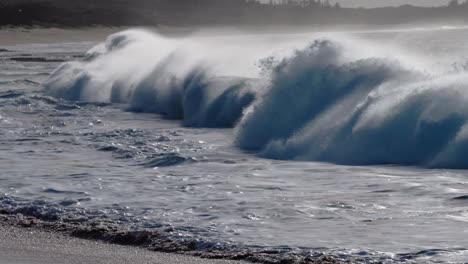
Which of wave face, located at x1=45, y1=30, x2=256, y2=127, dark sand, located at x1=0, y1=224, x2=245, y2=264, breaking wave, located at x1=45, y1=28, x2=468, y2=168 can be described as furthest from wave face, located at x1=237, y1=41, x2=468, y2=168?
dark sand, located at x1=0, y1=224, x2=245, y2=264

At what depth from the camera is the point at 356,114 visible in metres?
12.0

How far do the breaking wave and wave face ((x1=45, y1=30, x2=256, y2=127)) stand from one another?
0.04 metres

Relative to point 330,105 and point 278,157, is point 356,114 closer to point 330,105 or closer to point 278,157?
point 330,105

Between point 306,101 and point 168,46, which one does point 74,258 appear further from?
point 168,46

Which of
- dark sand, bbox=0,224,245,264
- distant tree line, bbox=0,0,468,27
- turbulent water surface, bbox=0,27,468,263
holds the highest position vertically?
distant tree line, bbox=0,0,468,27

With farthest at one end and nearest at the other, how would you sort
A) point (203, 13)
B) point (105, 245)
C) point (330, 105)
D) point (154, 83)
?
point (203, 13)
point (154, 83)
point (330, 105)
point (105, 245)

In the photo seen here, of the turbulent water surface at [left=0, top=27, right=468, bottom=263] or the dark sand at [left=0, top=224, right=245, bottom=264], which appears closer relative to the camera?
the dark sand at [left=0, top=224, right=245, bottom=264]

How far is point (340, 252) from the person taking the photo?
6711mm

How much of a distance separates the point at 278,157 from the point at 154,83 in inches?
369

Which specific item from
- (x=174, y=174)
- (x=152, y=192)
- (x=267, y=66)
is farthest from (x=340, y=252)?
(x=267, y=66)

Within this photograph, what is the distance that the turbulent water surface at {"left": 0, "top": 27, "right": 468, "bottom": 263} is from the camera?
7.47 metres

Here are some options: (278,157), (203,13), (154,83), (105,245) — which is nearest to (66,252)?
(105,245)

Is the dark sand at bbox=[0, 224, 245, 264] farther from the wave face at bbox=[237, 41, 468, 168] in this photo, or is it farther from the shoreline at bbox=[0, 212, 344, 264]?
the wave face at bbox=[237, 41, 468, 168]

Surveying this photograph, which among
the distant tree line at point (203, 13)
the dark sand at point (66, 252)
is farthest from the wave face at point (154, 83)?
the distant tree line at point (203, 13)
